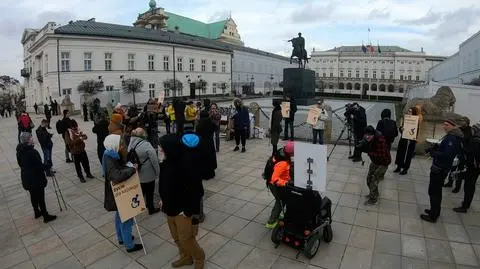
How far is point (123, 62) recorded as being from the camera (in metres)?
44.3

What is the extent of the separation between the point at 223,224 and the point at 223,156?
5118 millimetres

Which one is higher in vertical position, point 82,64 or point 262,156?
point 82,64

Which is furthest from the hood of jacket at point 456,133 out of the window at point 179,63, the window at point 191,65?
the window at point 191,65

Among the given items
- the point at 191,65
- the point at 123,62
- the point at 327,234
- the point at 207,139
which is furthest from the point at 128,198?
the point at 191,65

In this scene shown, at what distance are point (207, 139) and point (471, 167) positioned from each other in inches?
220

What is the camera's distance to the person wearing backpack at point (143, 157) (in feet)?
17.4

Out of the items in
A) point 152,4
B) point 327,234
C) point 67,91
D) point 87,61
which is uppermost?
point 152,4

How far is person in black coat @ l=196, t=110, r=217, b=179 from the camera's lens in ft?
25.2

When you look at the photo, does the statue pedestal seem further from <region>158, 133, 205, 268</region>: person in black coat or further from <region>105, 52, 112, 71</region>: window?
<region>105, 52, 112, 71</region>: window

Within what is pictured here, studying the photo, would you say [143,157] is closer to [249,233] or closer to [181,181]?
[181,181]

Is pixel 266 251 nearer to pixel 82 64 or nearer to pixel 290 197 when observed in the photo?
pixel 290 197

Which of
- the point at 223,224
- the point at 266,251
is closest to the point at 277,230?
the point at 266,251

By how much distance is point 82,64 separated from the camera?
39.9m

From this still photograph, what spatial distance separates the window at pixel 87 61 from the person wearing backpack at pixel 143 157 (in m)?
40.4
